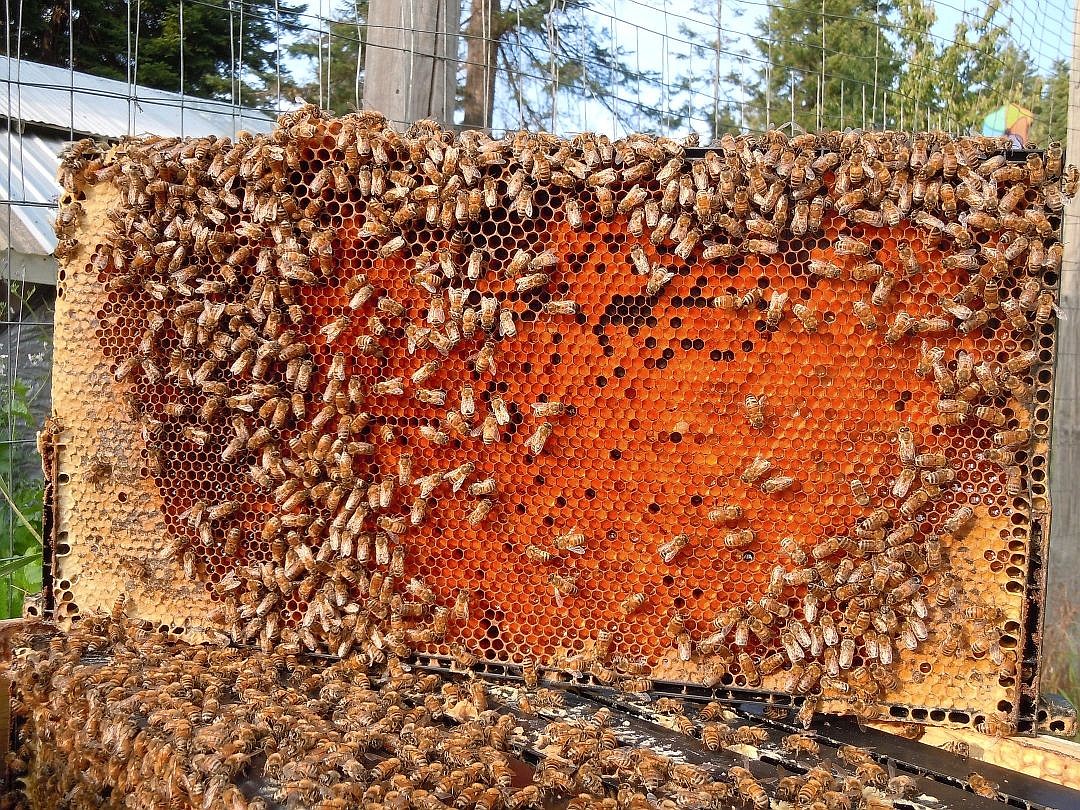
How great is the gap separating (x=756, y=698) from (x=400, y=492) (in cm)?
155

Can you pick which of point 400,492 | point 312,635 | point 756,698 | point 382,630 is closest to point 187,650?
point 312,635

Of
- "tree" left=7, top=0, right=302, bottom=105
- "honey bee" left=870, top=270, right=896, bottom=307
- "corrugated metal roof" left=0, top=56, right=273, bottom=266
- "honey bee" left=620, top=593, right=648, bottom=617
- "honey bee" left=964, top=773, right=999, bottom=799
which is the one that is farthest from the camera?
"tree" left=7, top=0, right=302, bottom=105

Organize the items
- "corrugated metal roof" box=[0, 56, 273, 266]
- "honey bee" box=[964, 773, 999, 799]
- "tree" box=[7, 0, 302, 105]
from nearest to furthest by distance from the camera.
Result: "honey bee" box=[964, 773, 999, 799] → "corrugated metal roof" box=[0, 56, 273, 266] → "tree" box=[7, 0, 302, 105]

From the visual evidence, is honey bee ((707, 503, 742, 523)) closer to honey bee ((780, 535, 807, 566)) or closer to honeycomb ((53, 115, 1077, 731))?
honeycomb ((53, 115, 1077, 731))

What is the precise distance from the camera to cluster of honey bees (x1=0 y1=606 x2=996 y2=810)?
210 cm

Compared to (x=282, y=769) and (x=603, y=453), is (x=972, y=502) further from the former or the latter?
(x=282, y=769)

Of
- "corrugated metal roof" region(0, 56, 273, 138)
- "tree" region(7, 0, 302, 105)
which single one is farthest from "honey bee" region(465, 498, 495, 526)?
"tree" region(7, 0, 302, 105)

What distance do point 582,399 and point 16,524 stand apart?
5785 mm

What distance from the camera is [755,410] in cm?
273

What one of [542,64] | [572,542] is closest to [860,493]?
[572,542]

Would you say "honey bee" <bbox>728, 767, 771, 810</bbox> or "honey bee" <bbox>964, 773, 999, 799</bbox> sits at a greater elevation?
"honey bee" <bbox>728, 767, 771, 810</bbox>

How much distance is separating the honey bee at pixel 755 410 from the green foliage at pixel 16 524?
4.11m

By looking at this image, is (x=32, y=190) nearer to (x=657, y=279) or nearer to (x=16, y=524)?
(x=16, y=524)

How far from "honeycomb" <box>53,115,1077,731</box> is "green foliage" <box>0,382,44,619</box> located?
2183 millimetres
